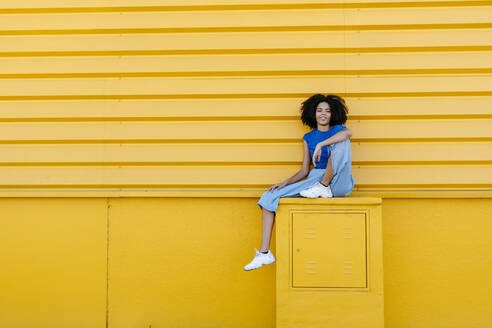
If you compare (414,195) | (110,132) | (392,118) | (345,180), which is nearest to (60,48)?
(110,132)

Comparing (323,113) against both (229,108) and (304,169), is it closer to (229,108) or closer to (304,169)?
(304,169)

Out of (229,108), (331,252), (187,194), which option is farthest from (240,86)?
(331,252)

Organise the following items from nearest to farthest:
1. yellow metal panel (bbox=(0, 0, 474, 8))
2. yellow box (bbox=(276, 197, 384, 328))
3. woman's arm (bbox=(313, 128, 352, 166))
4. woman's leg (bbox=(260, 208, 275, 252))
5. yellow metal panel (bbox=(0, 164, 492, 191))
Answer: yellow box (bbox=(276, 197, 384, 328)) → woman's arm (bbox=(313, 128, 352, 166)) → woman's leg (bbox=(260, 208, 275, 252)) → yellow metal panel (bbox=(0, 164, 492, 191)) → yellow metal panel (bbox=(0, 0, 474, 8))

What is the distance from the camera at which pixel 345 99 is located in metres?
3.94

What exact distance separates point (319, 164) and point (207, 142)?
108 centimetres

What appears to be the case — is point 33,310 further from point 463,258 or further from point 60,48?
point 463,258

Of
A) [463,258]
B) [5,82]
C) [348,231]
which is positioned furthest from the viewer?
[5,82]

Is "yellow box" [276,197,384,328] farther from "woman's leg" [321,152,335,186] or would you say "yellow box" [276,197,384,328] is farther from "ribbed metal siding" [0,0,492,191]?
"ribbed metal siding" [0,0,492,191]

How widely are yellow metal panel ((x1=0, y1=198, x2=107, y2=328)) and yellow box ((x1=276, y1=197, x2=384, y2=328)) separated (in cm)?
182

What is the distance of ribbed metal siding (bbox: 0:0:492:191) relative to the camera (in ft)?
12.7

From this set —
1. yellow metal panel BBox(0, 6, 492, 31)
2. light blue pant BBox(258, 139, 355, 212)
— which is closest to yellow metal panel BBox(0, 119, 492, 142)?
light blue pant BBox(258, 139, 355, 212)

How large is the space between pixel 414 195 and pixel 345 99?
1096mm

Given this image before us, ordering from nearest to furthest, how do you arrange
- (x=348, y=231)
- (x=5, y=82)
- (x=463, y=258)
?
(x=348, y=231), (x=463, y=258), (x=5, y=82)

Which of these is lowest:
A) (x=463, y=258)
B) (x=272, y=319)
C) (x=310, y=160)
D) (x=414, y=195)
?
(x=272, y=319)
